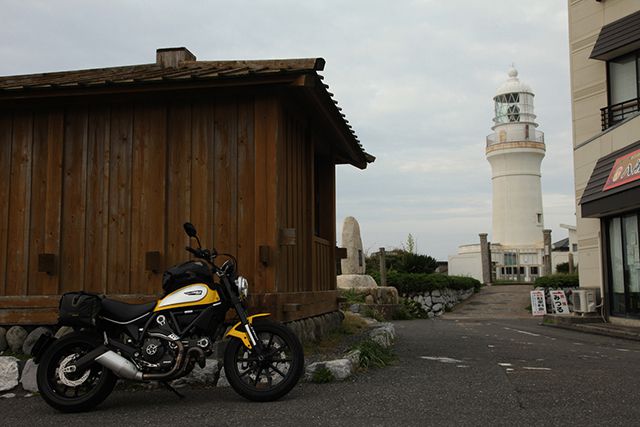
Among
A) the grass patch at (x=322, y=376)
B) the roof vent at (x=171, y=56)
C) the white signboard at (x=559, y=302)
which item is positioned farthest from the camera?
the white signboard at (x=559, y=302)

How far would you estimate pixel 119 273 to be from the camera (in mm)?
7570

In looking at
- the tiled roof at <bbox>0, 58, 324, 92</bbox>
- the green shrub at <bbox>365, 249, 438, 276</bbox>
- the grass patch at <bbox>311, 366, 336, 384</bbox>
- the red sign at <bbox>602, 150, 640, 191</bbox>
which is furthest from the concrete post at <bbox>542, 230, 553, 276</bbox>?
the grass patch at <bbox>311, 366, 336, 384</bbox>

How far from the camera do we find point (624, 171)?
45.2 ft

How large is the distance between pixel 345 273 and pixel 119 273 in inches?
590

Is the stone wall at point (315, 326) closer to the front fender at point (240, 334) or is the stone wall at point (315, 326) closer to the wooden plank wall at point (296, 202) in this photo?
the wooden plank wall at point (296, 202)

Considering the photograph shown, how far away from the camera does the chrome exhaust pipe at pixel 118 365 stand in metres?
5.41

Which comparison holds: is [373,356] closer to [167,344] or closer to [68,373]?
[167,344]

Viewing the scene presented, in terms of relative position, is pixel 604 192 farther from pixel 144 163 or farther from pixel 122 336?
pixel 122 336

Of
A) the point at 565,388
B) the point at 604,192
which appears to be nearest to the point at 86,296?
the point at 565,388

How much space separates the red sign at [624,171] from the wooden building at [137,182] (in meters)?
7.98

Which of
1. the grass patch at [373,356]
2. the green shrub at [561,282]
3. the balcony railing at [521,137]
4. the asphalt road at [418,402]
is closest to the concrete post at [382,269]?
the green shrub at [561,282]

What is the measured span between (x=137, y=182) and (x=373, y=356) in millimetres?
3410

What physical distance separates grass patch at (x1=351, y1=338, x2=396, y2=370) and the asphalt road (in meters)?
0.17

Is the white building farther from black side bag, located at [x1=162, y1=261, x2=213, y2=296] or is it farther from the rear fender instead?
the rear fender
